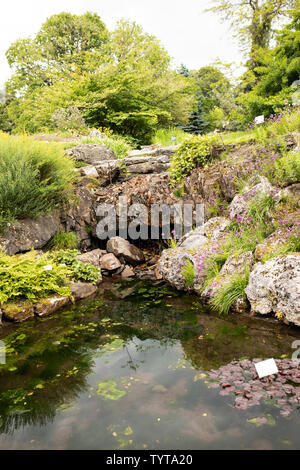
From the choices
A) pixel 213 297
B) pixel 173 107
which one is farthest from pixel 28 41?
pixel 213 297

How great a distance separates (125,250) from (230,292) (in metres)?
3.21

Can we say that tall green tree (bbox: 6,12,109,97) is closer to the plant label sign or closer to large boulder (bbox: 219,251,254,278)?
large boulder (bbox: 219,251,254,278)

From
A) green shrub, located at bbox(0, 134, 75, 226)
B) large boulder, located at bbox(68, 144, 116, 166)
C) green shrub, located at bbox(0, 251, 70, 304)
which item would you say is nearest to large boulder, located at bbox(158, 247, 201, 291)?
green shrub, located at bbox(0, 251, 70, 304)

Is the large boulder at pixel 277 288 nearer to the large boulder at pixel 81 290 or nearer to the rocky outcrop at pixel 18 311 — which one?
the large boulder at pixel 81 290

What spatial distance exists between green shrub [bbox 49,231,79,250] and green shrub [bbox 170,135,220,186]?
113 inches

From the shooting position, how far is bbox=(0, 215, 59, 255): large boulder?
6.05m

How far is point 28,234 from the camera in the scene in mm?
6422

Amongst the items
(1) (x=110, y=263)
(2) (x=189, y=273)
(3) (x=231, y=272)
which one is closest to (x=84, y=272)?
(1) (x=110, y=263)

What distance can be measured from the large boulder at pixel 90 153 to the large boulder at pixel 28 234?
2702 mm

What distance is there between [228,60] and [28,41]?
19900 mm

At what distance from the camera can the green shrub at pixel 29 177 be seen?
6090mm

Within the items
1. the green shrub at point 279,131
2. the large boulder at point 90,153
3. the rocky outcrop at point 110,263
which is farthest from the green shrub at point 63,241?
the green shrub at point 279,131

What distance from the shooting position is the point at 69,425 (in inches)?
102
